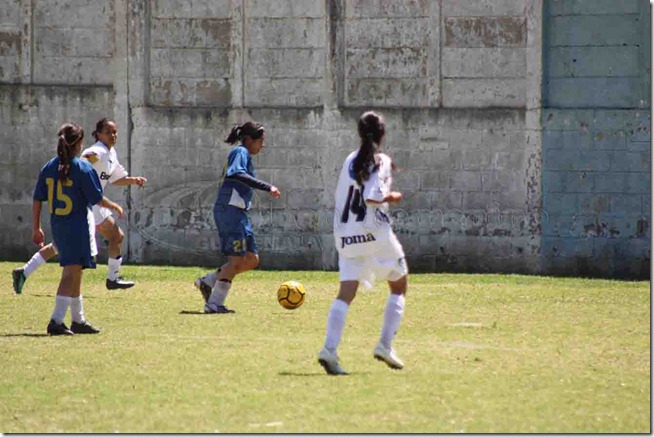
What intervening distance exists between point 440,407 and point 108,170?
28.8 feet

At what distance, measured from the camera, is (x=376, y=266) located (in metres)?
11.3

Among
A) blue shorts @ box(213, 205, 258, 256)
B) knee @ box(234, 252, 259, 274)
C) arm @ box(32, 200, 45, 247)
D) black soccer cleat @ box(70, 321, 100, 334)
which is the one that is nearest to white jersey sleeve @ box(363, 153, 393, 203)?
black soccer cleat @ box(70, 321, 100, 334)

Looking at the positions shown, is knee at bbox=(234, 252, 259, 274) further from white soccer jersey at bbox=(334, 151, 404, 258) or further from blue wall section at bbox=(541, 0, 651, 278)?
blue wall section at bbox=(541, 0, 651, 278)

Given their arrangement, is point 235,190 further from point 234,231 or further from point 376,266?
point 376,266

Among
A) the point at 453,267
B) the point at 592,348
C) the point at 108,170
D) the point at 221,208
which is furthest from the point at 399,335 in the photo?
the point at 453,267

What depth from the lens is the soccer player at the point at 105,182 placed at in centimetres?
1691

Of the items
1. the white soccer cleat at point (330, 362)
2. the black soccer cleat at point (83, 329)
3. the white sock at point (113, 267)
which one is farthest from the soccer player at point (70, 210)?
the white sock at point (113, 267)

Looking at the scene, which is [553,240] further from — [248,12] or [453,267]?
[248,12]

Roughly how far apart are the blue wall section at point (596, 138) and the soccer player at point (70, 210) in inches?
393

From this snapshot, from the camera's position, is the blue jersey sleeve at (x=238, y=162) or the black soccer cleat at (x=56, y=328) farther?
the blue jersey sleeve at (x=238, y=162)

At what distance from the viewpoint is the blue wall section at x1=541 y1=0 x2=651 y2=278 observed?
21.8 metres

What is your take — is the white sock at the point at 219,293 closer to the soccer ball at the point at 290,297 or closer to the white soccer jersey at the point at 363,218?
the soccer ball at the point at 290,297

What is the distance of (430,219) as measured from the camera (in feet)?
74.0

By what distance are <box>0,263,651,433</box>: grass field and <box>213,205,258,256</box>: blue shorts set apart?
25.9 inches
